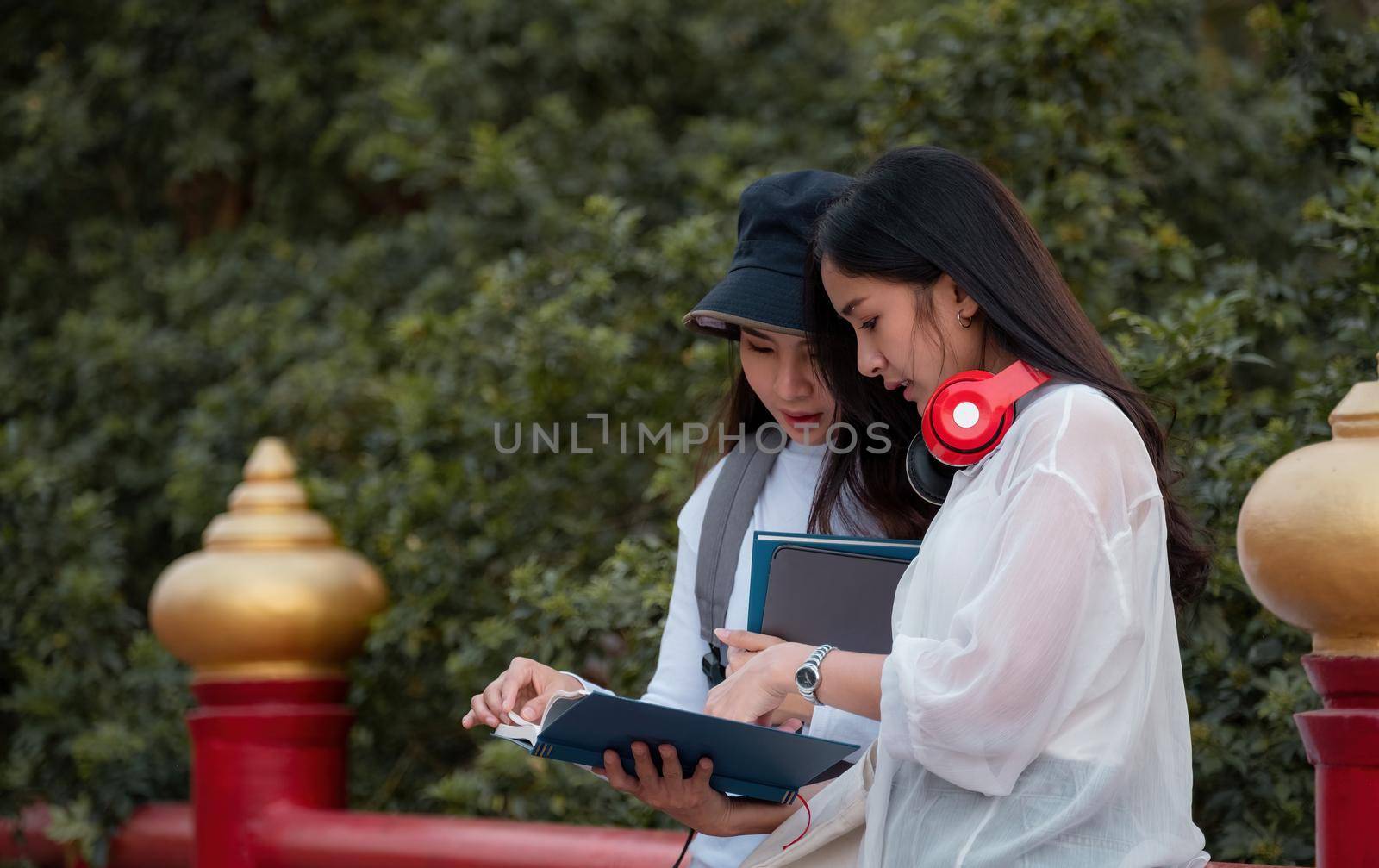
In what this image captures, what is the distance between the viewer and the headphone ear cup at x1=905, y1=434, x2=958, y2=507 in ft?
6.21

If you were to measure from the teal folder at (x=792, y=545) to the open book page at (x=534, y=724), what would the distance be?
10.1 inches

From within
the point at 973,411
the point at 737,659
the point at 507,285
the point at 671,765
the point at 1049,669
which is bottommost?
the point at 671,765

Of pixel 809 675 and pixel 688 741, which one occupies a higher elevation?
pixel 809 675

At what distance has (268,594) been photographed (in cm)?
347

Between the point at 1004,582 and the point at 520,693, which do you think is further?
the point at 520,693

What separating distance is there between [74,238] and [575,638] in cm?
365

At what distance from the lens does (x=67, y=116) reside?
5.68 meters

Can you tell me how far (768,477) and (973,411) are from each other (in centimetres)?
77

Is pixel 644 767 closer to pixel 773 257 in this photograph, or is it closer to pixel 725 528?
pixel 725 528

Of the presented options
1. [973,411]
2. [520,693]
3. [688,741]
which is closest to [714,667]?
[520,693]

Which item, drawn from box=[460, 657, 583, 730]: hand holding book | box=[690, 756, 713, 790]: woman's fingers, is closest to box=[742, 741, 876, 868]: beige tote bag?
box=[690, 756, 713, 790]: woman's fingers

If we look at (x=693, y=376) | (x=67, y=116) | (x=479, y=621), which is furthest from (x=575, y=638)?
(x=67, y=116)

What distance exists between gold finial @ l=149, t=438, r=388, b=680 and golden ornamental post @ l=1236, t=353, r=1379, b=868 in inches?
88.5

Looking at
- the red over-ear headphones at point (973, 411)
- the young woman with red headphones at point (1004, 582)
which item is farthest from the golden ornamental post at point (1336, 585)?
the red over-ear headphones at point (973, 411)
